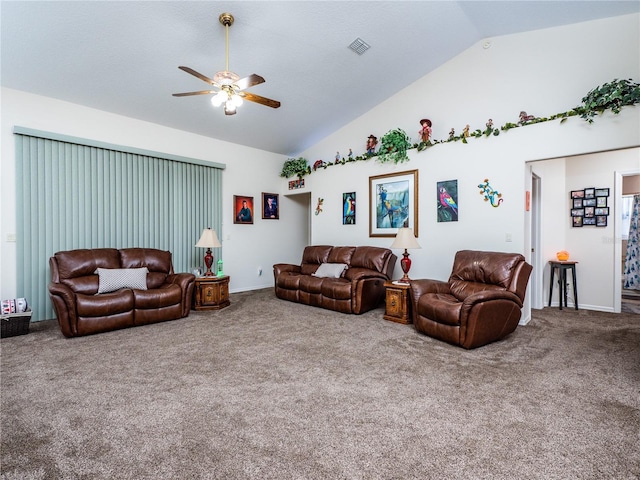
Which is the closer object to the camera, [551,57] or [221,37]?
[221,37]

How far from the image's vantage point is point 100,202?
15.3 feet

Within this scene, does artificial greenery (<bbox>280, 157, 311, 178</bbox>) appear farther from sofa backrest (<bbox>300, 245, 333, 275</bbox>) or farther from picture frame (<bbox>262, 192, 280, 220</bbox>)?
sofa backrest (<bbox>300, 245, 333, 275</bbox>)

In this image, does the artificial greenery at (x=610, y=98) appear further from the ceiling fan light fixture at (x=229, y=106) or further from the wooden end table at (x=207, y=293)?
the wooden end table at (x=207, y=293)

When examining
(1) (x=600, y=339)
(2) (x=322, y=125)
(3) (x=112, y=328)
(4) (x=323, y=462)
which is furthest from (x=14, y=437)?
(2) (x=322, y=125)

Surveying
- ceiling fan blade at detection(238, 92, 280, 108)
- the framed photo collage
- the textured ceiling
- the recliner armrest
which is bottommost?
the recliner armrest

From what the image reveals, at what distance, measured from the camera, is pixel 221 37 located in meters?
3.65

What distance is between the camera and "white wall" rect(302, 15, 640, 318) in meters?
3.54

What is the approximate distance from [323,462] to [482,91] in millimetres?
4799

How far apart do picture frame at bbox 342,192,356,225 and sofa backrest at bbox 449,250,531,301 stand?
221 cm

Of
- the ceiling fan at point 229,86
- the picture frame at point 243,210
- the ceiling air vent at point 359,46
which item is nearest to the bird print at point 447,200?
the ceiling air vent at point 359,46

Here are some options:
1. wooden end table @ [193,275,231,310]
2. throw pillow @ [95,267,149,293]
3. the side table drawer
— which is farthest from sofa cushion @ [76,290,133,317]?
the side table drawer

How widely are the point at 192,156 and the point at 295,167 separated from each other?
2.01 m

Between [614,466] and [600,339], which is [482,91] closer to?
[600,339]

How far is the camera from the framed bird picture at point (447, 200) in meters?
4.59
